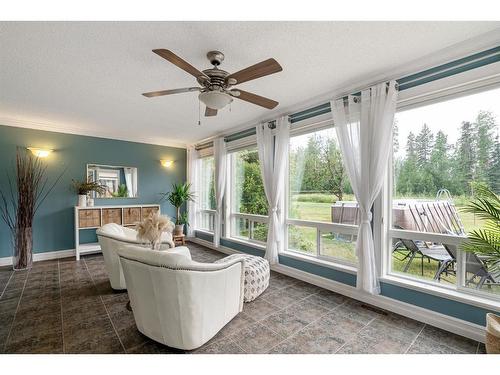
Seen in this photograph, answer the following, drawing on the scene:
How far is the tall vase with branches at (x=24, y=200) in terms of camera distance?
387cm

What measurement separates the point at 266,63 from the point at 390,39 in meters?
1.16

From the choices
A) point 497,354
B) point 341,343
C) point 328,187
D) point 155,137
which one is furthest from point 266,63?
point 155,137

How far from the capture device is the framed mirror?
4.91 meters

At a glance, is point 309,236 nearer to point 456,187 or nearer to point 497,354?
point 456,187

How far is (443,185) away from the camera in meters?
2.35

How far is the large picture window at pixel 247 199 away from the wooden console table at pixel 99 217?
67.5 inches

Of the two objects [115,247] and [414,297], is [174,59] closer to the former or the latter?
[115,247]

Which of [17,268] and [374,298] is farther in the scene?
[17,268]

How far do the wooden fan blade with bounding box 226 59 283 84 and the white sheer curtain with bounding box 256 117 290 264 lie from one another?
72.4 inches

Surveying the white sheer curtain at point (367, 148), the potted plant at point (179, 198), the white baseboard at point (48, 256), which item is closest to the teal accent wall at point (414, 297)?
the white sheer curtain at point (367, 148)

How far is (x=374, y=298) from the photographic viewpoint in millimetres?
2637

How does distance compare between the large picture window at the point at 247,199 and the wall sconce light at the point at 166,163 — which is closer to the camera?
the large picture window at the point at 247,199

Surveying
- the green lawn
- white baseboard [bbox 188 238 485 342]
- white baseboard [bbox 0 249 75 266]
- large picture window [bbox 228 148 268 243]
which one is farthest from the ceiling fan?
white baseboard [bbox 0 249 75 266]

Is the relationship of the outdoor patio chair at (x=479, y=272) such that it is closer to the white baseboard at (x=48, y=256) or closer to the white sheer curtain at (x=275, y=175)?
the white sheer curtain at (x=275, y=175)
